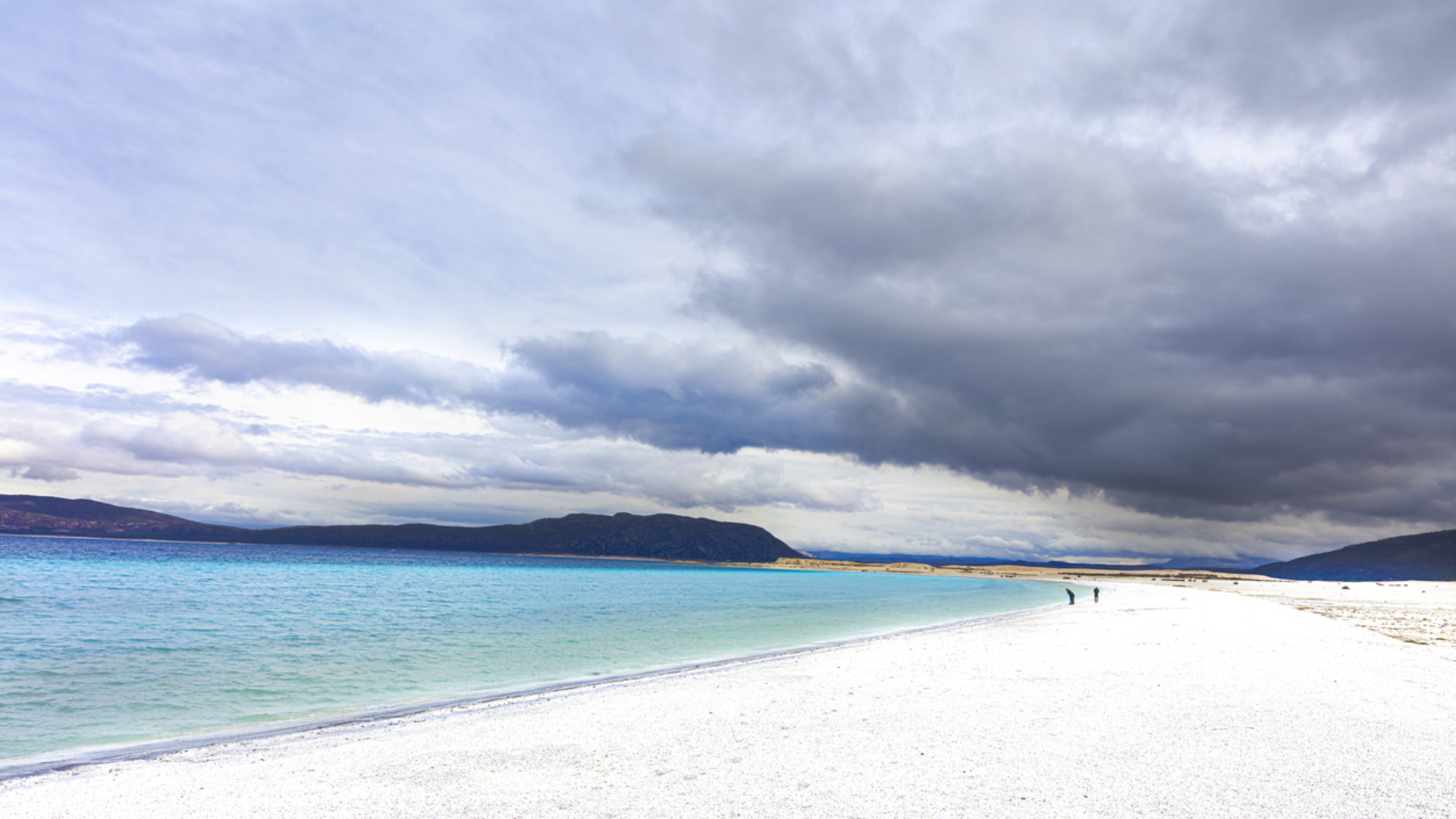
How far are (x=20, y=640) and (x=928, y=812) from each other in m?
36.3

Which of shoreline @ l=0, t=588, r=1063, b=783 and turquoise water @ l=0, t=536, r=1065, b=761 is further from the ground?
shoreline @ l=0, t=588, r=1063, b=783

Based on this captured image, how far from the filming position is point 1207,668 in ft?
58.5

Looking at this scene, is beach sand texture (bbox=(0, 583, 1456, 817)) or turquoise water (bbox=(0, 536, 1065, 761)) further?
turquoise water (bbox=(0, 536, 1065, 761))

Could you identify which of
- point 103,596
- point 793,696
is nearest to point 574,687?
point 793,696

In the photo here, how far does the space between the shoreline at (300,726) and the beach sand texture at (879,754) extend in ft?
2.54

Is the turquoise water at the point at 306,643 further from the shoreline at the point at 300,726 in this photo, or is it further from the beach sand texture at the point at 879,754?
the beach sand texture at the point at 879,754

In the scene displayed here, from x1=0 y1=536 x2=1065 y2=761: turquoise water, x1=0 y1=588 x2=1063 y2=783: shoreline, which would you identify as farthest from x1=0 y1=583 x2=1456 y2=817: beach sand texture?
x1=0 y1=536 x2=1065 y2=761: turquoise water

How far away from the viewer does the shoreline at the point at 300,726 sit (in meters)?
12.2

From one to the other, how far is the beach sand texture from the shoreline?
77 cm

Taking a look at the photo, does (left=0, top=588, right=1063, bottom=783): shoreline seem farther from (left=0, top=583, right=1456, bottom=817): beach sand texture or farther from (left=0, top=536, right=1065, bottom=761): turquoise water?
(left=0, top=583, right=1456, bottom=817): beach sand texture

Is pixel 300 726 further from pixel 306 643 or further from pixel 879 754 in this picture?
pixel 306 643

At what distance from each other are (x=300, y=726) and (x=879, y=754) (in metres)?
12.9

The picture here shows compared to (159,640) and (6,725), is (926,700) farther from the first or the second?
(159,640)

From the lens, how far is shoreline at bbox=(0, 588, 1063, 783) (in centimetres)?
1219
